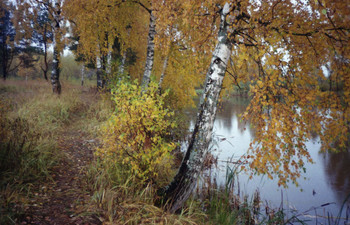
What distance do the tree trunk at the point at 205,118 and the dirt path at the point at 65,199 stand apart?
1260 millimetres

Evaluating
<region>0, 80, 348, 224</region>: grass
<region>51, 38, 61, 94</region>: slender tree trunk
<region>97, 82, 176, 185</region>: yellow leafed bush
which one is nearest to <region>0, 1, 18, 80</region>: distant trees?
<region>51, 38, 61, 94</region>: slender tree trunk

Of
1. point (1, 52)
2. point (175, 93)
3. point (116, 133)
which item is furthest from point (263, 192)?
point (1, 52)

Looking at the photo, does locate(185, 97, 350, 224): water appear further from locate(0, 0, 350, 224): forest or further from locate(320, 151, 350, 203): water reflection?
locate(0, 0, 350, 224): forest

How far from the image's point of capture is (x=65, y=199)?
303cm

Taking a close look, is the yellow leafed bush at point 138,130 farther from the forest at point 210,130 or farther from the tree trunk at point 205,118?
the tree trunk at point 205,118

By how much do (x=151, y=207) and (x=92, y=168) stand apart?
56.1 inches

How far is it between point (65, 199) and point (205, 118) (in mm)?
2438

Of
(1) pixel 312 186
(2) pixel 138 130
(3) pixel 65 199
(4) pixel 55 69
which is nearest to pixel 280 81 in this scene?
(2) pixel 138 130

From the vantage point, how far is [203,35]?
174 inches

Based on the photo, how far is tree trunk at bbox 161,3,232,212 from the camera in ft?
10.4

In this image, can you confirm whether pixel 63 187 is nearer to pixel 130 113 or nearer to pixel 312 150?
pixel 130 113

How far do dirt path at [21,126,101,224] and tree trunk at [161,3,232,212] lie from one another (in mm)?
1260

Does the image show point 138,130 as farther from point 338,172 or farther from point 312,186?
point 338,172

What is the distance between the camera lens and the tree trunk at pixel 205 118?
125 inches
